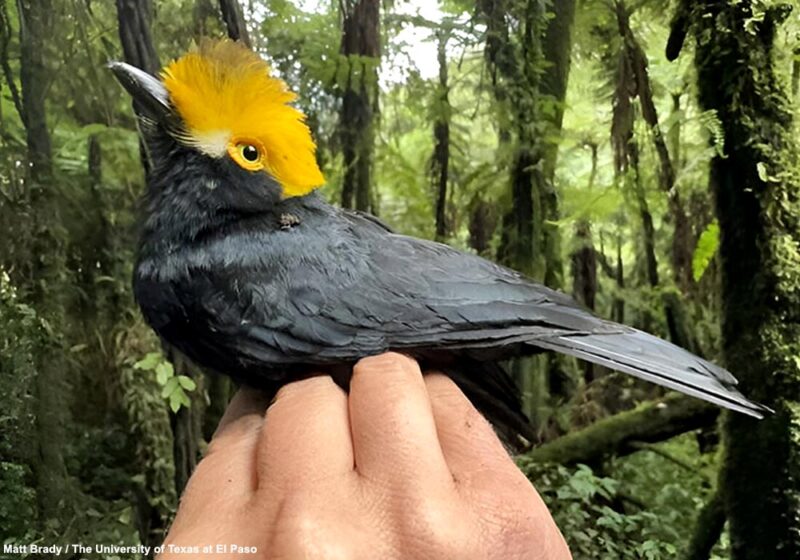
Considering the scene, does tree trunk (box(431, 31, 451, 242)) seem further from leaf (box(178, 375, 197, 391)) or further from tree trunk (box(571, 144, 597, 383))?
leaf (box(178, 375, 197, 391))

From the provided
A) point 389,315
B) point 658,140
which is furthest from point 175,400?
point 658,140

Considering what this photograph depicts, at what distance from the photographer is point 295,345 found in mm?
1122

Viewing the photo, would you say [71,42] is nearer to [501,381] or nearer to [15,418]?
[15,418]

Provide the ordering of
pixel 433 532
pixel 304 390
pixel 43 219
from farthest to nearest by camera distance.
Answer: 1. pixel 43 219
2. pixel 304 390
3. pixel 433 532

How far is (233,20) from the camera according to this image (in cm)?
246

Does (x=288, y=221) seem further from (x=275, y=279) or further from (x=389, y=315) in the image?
(x=389, y=315)

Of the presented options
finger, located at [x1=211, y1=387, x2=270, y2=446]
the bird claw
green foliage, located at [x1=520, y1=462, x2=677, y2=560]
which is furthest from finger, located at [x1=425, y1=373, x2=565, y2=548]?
green foliage, located at [x1=520, y1=462, x2=677, y2=560]

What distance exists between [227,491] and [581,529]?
73.1 inches

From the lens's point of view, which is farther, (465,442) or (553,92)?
(553,92)

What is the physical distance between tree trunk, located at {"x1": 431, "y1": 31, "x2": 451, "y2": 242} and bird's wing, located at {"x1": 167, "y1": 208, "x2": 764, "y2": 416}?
1822 millimetres

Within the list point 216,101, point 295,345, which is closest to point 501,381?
point 295,345

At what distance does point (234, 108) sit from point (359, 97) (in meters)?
1.81

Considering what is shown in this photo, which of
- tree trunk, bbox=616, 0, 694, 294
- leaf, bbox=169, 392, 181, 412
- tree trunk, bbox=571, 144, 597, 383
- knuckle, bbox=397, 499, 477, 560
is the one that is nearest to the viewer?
knuckle, bbox=397, 499, 477, 560

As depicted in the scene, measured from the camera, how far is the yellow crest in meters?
1.19
